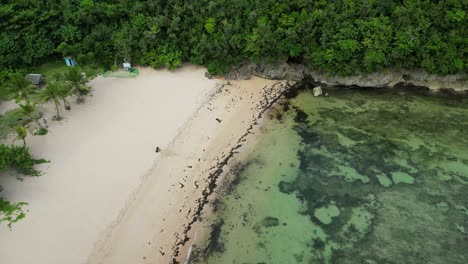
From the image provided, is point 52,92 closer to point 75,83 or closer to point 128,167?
point 75,83

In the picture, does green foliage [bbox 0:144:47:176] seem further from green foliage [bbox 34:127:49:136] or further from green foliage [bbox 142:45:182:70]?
green foliage [bbox 142:45:182:70]

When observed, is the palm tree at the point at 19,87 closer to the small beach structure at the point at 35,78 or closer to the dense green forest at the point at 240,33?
the small beach structure at the point at 35,78

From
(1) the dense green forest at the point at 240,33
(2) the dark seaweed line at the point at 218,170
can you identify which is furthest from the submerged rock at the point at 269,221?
(1) the dense green forest at the point at 240,33

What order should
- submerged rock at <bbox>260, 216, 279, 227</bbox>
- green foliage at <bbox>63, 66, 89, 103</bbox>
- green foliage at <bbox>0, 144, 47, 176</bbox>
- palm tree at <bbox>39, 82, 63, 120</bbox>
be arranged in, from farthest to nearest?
green foliage at <bbox>63, 66, 89, 103</bbox> → palm tree at <bbox>39, 82, 63, 120</bbox> → submerged rock at <bbox>260, 216, 279, 227</bbox> → green foliage at <bbox>0, 144, 47, 176</bbox>

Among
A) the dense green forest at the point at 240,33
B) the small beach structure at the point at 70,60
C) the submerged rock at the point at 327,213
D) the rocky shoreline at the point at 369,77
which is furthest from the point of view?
the rocky shoreline at the point at 369,77

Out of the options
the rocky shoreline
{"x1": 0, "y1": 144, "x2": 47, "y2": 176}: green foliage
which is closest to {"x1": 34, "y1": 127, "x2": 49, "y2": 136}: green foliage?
{"x1": 0, "y1": 144, "x2": 47, "y2": 176}: green foliage

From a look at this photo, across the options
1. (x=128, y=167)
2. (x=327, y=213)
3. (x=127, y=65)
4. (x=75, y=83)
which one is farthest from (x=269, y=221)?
(x=127, y=65)
